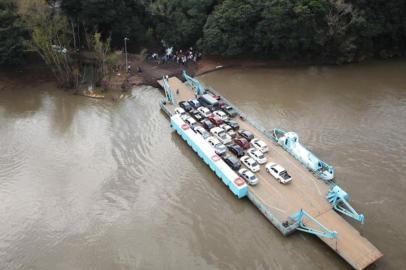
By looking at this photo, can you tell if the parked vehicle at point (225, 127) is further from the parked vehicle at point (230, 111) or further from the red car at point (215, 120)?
the parked vehicle at point (230, 111)

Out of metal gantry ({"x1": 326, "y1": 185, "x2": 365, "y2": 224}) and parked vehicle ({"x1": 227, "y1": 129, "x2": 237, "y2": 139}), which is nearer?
metal gantry ({"x1": 326, "y1": 185, "x2": 365, "y2": 224})

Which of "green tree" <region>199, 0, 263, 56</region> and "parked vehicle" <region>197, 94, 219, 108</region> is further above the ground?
"green tree" <region>199, 0, 263, 56</region>

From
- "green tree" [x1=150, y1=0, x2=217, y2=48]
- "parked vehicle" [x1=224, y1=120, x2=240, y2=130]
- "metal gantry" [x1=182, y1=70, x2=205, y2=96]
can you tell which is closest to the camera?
"parked vehicle" [x1=224, y1=120, x2=240, y2=130]

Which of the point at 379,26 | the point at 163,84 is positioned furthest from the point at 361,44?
the point at 163,84

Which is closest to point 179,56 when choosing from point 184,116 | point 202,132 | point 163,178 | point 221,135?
point 184,116

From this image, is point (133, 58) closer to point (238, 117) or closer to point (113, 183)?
point (238, 117)

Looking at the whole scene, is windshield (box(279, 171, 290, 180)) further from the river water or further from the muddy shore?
the muddy shore

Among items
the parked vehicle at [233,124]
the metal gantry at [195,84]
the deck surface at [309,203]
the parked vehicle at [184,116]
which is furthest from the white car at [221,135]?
the metal gantry at [195,84]

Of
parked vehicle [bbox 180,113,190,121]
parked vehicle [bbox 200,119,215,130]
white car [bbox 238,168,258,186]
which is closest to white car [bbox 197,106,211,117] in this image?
parked vehicle [bbox 200,119,215,130]
